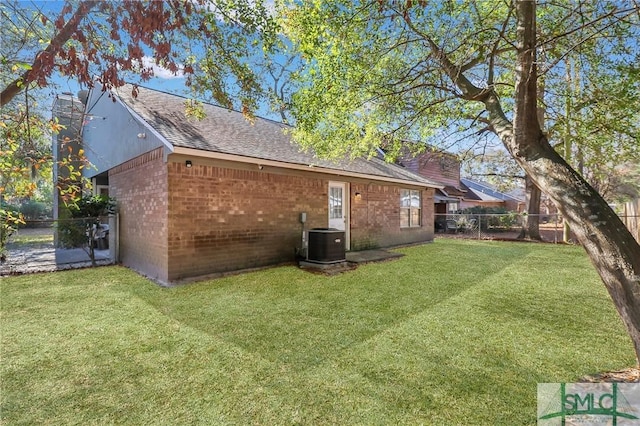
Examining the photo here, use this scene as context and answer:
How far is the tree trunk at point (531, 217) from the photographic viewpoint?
15.4m

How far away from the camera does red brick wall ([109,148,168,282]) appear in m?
6.87

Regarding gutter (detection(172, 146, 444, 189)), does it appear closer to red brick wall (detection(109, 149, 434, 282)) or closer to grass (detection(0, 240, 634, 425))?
red brick wall (detection(109, 149, 434, 282))

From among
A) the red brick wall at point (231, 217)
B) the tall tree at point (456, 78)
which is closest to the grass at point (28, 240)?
the red brick wall at point (231, 217)

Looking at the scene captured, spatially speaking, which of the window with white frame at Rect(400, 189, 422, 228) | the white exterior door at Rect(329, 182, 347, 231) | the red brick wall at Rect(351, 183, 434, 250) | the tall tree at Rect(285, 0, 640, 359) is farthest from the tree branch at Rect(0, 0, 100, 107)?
the window with white frame at Rect(400, 189, 422, 228)

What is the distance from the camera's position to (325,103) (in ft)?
20.1

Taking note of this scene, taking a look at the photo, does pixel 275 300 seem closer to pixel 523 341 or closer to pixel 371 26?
pixel 523 341

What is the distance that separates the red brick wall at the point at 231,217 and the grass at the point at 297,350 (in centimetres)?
94

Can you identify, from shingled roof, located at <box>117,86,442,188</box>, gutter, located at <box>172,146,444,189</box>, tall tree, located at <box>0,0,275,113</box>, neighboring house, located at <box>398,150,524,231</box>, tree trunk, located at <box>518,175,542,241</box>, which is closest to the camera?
tall tree, located at <box>0,0,275,113</box>

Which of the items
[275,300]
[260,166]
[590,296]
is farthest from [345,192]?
[590,296]

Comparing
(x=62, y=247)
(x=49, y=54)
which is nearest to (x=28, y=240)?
(x=62, y=247)

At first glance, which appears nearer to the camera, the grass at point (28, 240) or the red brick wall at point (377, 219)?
the grass at point (28, 240)

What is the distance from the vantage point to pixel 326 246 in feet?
27.0

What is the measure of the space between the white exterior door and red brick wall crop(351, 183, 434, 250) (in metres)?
0.36

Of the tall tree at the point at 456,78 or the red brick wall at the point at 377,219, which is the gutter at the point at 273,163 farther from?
the tall tree at the point at 456,78
